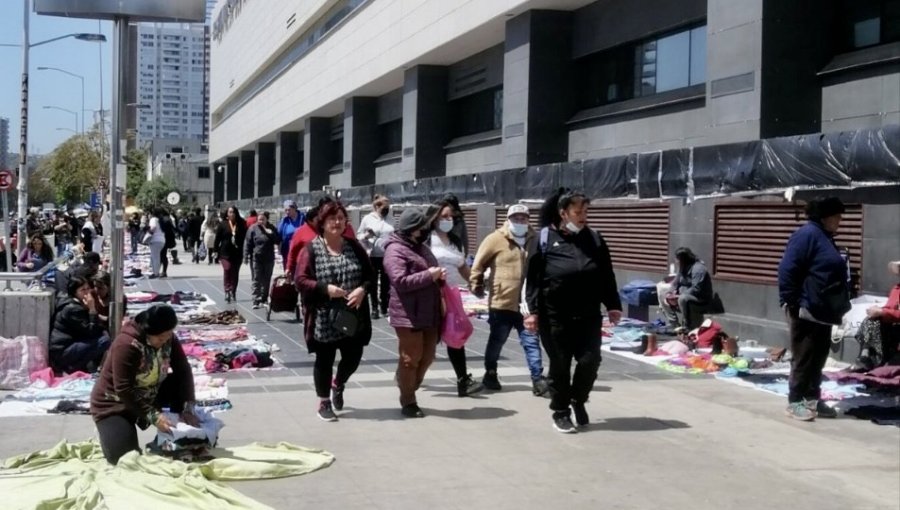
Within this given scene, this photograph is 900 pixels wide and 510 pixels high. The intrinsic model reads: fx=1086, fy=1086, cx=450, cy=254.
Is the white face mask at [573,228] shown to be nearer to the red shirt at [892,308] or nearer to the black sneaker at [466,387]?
the black sneaker at [466,387]

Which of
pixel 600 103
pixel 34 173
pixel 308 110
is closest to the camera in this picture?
pixel 600 103

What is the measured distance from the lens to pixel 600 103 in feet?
69.1

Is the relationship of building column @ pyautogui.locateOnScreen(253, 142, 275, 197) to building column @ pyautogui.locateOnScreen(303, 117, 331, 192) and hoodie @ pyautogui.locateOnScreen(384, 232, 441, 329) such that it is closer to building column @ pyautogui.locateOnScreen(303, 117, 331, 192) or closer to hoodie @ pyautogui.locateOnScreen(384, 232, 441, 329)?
building column @ pyautogui.locateOnScreen(303, 117, 331, 192)

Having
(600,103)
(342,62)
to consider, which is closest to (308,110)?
(342,62)

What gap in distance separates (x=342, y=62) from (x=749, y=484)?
31164 mm

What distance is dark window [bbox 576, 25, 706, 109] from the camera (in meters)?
17.7

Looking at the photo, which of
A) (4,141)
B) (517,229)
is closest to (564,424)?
(517,229)

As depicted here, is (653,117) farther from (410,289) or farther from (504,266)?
(410,289)

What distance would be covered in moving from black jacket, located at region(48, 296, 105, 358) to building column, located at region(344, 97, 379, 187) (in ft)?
83.4

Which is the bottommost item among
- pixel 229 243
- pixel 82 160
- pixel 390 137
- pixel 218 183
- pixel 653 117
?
pixel 229 243

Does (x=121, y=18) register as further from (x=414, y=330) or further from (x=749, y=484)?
(x=749, y=484)

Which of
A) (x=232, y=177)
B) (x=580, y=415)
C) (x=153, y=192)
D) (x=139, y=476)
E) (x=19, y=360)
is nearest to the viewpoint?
(x=139, y=476)

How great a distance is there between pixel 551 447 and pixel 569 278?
126 centimetres

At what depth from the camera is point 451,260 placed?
988 centimetres
